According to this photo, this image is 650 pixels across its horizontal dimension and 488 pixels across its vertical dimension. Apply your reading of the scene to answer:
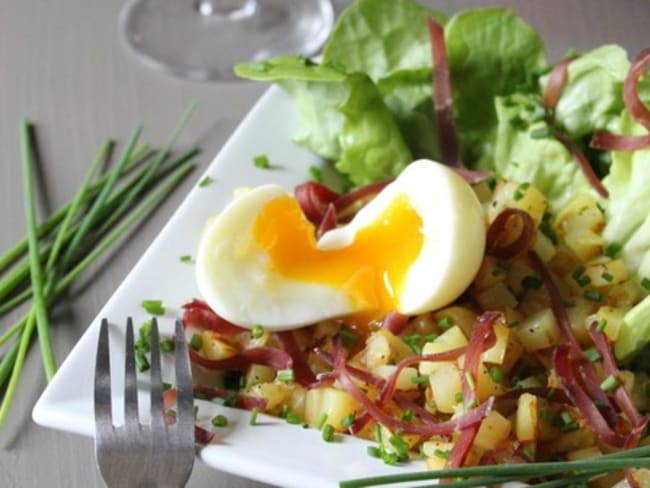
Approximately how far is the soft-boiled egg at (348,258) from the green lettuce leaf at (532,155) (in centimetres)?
39

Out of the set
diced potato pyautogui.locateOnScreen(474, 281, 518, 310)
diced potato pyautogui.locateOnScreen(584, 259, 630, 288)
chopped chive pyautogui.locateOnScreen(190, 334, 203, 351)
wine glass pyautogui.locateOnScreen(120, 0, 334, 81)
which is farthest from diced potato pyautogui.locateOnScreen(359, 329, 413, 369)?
wine glass pyautogui.locateOnScreen(120, 0, 334, 81)

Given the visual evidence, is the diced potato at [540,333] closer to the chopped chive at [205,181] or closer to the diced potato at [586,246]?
the diced potato at [586,246]

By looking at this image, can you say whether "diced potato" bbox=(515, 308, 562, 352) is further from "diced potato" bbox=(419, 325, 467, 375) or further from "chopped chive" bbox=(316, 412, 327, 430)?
"chopped chive" bbox=(316, 412, 327, 430)

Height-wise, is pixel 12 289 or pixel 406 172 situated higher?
pixel 406 172

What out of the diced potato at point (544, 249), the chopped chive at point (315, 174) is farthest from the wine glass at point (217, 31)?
the diced potato at point (544, 249)

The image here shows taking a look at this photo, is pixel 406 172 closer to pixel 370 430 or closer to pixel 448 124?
pixel 448 124

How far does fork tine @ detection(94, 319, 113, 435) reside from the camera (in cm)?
198

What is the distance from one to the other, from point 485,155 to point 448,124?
14 cm

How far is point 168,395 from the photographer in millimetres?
2111

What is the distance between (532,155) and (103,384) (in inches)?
46.8

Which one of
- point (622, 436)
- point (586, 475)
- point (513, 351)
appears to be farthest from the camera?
point (513, 351)

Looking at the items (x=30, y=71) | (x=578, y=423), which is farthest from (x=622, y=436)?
(x=30, y=71)

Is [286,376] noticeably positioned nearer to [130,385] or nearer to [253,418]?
[253,418]

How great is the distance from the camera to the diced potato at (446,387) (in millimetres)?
2047
